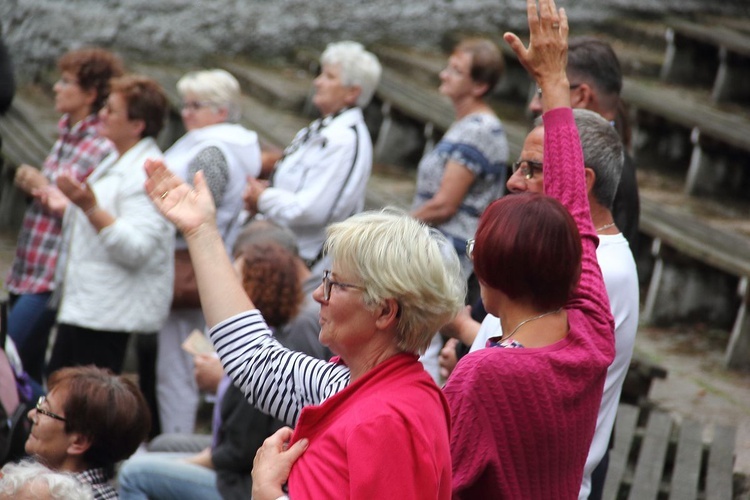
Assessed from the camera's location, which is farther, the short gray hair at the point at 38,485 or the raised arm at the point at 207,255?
the short gray hair at the point at 38,485

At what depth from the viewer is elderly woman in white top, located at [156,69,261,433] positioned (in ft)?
15.8

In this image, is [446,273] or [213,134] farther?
[213,134]

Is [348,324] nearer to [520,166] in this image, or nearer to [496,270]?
[496,270]

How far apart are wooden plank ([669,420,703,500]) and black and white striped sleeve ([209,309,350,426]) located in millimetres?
2048

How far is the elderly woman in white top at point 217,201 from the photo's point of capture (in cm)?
483

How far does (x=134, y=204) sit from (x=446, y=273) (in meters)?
2.70

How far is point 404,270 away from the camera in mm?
2086

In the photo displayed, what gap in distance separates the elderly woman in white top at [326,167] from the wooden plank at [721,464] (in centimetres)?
Result: 173

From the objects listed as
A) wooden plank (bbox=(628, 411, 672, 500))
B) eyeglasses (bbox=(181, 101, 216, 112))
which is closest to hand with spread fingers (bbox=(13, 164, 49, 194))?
eyeglasses (bbox=(181, 101, 216, 112))

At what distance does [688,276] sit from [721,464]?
1.82m

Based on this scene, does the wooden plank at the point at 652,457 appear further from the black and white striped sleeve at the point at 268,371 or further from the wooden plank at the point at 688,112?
the wooden plank at the point at 688,112

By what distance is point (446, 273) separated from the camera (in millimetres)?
2139

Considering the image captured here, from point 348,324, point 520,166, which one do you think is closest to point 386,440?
point 348,324

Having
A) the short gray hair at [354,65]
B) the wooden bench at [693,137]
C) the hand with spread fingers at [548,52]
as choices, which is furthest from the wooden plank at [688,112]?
the hand with spread fingers at [548,52]
